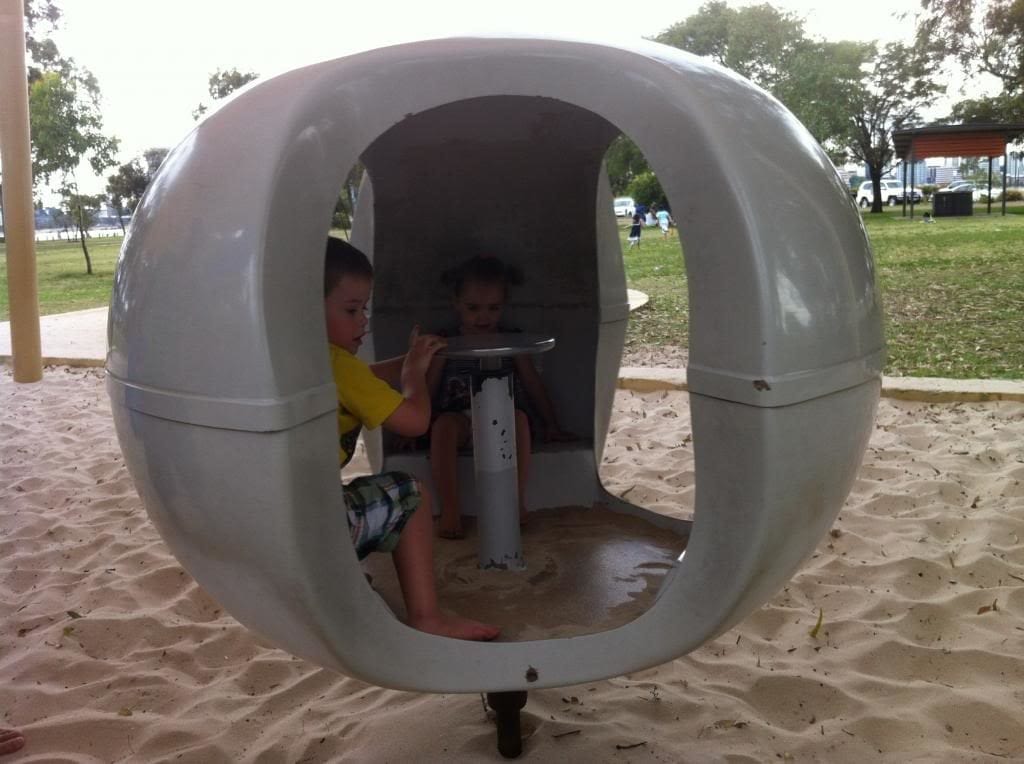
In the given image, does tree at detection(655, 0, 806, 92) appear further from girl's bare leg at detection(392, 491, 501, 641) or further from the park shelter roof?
girl's bare leg at detection(392, 491, 501, 641)

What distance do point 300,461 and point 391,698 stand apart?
1.36 m

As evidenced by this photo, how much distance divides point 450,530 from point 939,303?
8.11 m

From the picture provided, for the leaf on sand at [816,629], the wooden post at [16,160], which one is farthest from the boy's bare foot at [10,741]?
the leaf on sand at [816,629]

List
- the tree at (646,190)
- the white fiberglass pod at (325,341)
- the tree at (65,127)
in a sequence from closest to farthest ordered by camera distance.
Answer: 1. the white fiberglass pod at (325,341)
2. the tree at (65,127)
3. the tree at (646,190)

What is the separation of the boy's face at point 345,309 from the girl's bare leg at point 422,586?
0.42 m

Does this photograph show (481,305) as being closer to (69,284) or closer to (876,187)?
(69,284)

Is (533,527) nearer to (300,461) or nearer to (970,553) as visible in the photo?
(300,461)

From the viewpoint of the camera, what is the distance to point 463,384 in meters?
3.21

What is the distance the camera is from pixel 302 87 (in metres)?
1.66

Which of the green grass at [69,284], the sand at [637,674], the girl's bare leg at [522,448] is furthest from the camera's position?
the green grass at [69,284]

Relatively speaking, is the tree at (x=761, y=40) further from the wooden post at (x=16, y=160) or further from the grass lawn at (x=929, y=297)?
the wooden post at (x=16, y=160)

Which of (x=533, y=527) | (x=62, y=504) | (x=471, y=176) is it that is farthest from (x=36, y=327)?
(x=533, y=527)

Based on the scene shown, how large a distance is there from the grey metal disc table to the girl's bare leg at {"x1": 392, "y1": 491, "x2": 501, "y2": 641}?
0.31m

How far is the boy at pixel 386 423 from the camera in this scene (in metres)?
2.14
